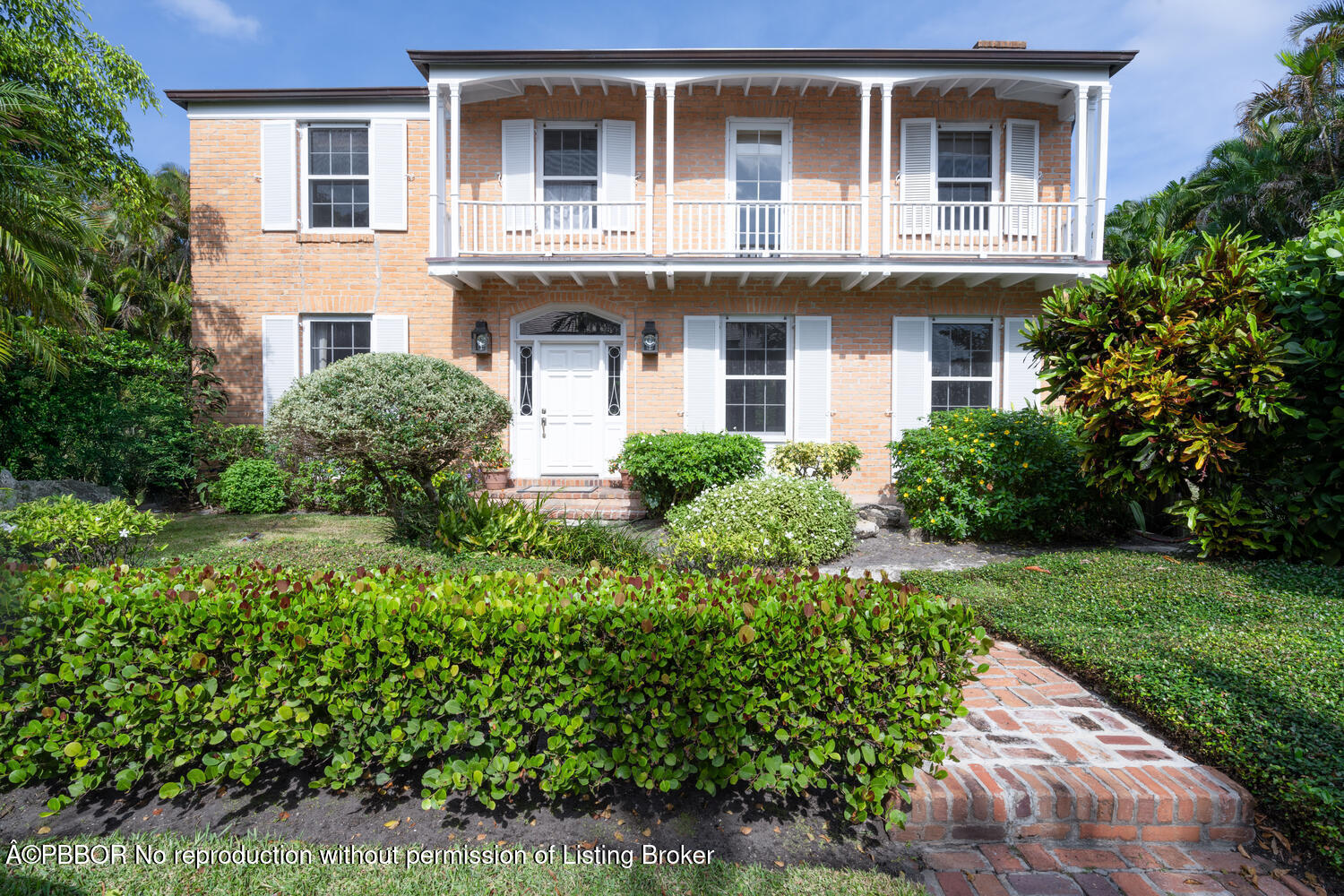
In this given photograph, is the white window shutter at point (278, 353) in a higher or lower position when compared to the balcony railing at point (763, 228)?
lower

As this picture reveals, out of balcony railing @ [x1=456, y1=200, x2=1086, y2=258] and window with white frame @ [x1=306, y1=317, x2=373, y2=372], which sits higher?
balcony railing @ [x1=456, y1=200, x2=1086, y2=258]

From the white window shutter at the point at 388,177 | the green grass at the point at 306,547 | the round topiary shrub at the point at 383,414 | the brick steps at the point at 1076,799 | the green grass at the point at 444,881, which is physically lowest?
the green grass at the point at 444,881

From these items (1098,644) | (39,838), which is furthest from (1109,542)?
(39,838)

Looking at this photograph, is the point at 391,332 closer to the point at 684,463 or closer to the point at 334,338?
the point at 334,338

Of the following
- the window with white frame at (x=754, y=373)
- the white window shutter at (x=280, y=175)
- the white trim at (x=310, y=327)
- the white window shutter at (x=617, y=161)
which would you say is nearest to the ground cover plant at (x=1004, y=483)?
the window with white frame at (x=754, y=373)

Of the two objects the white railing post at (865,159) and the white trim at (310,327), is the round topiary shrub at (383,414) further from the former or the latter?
the white railing post at (865,159)

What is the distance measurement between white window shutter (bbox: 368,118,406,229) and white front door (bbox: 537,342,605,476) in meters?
3.26

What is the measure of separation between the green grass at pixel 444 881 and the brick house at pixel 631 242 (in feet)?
26.4

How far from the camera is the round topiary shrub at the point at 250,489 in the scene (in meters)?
9.35

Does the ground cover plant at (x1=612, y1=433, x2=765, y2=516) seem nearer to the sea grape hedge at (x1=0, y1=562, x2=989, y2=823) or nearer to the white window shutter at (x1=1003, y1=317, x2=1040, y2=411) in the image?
the white window shutter at (x1=1003, y1=317, x2=1040, y2=411)

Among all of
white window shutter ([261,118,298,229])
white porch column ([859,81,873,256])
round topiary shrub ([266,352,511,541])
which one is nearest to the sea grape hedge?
round topiary shrub ([266,352,511,541])

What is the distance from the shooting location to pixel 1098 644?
3.81m

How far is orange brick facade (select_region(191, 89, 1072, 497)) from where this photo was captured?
10.1m

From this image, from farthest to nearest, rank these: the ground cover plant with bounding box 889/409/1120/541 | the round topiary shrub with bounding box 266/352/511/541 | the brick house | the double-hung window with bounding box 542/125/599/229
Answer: the double-hung window with bounding box 542/125/599/229 → the brick house → the ground cover plant with bounding box 889/409/1120/541 → the round topiary shrub with bounding box 266/352/511/541
